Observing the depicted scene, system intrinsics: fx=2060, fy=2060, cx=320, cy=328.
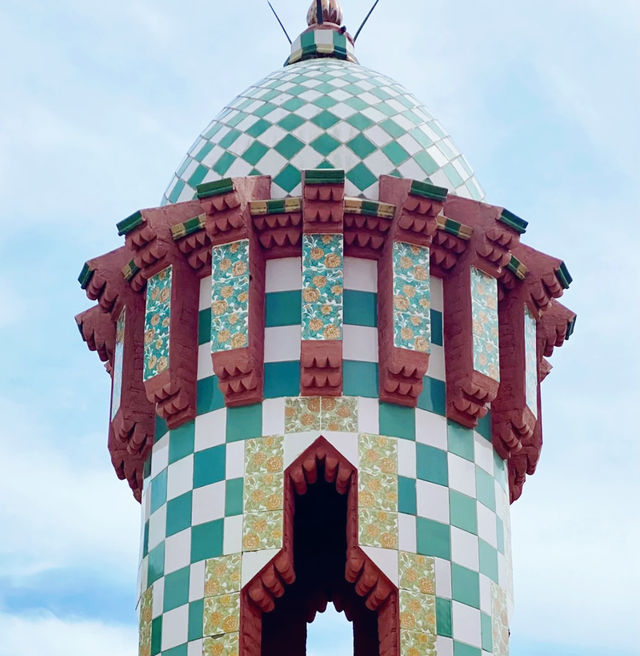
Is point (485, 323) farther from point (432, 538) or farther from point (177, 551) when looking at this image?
point (177, 551)

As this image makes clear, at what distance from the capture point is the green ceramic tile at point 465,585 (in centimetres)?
1483

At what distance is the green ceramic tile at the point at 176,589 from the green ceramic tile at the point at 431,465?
1.88 metres

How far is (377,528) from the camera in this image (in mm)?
14812

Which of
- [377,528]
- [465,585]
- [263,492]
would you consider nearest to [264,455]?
[263,492]

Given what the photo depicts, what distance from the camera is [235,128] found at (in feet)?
56.6

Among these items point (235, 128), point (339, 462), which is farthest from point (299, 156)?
point (339, 462)

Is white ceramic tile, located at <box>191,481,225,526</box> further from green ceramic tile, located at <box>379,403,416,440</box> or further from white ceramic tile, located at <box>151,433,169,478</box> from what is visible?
green ceramic tile, located at <box>379,403,416,440</box>

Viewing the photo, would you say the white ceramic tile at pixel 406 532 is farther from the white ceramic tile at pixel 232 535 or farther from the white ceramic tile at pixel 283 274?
the white ceramic tile at pixel 283 274

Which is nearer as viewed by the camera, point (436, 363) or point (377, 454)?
point (377, 454)

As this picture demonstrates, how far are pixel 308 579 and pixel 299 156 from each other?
3.58 meters

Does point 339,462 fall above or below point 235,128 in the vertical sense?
below

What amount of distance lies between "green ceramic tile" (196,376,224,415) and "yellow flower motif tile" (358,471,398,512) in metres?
1.31

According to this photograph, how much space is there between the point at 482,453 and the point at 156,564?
262cm

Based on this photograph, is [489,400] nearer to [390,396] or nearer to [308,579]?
A: [390,396]
